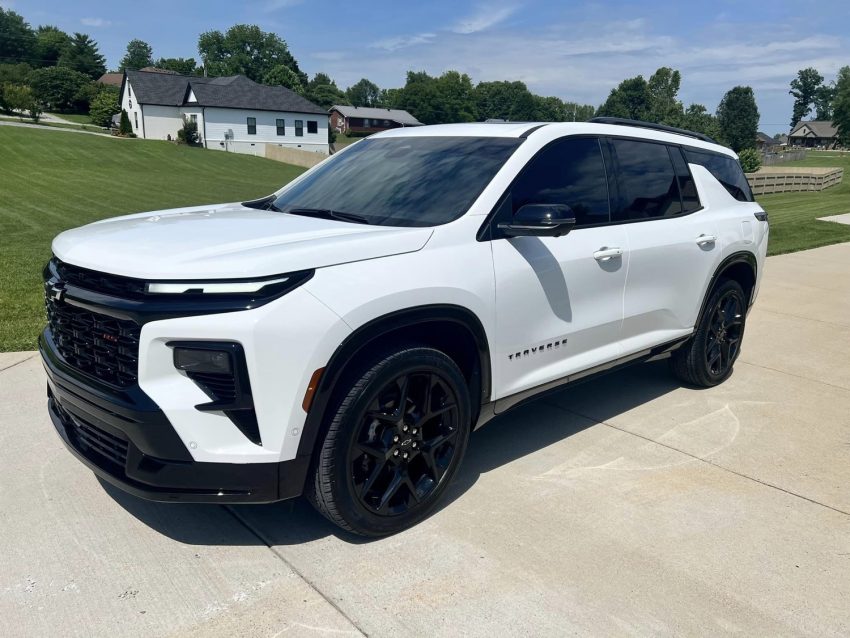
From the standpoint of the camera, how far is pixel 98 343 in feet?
9.55

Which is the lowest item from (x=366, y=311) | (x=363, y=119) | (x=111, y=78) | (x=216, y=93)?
(x=366, y=311)

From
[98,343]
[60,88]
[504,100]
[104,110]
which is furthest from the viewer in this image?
[504,100]

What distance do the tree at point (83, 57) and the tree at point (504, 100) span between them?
6352cm

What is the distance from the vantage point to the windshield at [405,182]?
3623 mm

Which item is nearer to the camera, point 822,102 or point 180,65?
point 180,65

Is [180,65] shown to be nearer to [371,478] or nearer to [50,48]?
[50,48]

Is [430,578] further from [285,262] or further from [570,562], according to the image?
[285,262]

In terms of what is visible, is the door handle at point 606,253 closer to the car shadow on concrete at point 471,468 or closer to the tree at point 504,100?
the car shadow on concrete at point 471,468

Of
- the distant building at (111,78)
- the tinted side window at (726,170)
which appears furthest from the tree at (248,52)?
the tinted side window at (726,170)

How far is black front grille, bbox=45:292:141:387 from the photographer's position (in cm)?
277

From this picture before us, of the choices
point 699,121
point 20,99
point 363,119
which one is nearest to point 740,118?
point 699,121

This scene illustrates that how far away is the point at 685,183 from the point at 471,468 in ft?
8.36

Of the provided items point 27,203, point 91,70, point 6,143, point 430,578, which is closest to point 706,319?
point 430,578

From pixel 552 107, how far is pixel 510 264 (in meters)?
134
